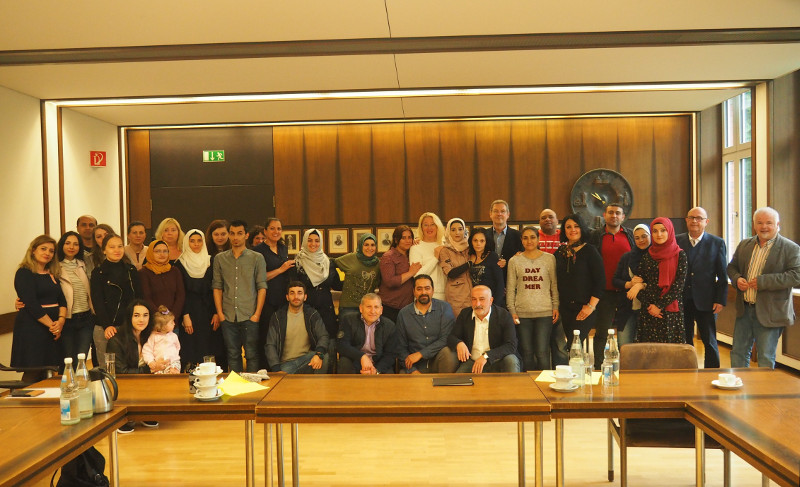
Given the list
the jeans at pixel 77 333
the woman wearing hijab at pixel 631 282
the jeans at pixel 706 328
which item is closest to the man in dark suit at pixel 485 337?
the woman wearing hijab at pixel 631 282

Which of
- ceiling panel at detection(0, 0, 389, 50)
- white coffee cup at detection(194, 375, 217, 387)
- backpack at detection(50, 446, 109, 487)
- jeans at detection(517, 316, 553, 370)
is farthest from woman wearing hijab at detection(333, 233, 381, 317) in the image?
white coffee cup at detection(194, 375, 217, 387)

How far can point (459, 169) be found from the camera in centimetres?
912

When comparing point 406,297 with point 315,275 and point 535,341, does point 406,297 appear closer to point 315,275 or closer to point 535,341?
point 315,275

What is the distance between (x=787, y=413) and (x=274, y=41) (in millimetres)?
4552

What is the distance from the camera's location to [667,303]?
512cm

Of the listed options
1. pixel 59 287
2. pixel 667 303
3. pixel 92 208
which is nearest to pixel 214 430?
pixel 59 287

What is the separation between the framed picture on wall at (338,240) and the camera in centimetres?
919

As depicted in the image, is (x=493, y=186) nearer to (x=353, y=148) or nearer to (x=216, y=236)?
(x=353, y=148)

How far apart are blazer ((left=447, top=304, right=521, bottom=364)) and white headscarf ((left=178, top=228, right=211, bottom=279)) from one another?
2318mm

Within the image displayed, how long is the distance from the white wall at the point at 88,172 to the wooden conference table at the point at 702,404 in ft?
22.1

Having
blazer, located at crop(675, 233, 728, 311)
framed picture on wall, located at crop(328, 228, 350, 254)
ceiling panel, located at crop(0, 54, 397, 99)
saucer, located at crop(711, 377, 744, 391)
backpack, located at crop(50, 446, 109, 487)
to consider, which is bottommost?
backpack, located at crop(50, 446, 109, 487)

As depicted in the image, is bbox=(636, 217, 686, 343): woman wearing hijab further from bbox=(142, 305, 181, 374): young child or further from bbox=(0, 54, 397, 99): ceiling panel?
bbox=(142, 305, 181, 374): young child

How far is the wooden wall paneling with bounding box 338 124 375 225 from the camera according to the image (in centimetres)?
916

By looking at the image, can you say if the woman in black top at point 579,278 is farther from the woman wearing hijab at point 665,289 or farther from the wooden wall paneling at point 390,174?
the wooden wall paneling at point 390,174
